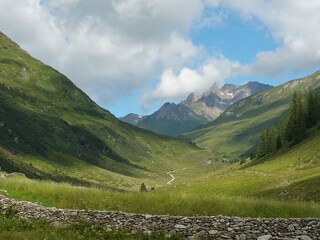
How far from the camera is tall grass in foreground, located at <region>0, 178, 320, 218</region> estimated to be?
27578 mm

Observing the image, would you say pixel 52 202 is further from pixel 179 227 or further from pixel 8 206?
pixel 179 227

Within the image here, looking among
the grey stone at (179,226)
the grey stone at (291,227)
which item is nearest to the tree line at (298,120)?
the grey stone at (291,227)

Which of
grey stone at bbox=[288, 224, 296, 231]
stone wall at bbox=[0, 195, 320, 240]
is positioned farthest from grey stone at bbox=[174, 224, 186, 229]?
grey stone at bbox=[288, 224, 296, 231]

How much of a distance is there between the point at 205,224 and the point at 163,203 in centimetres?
648

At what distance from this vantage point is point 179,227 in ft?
74.7

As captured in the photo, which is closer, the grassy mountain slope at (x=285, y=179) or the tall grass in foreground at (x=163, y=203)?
the tall grass in foreground at (x=163, y=203)

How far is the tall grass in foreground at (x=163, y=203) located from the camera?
90.5ft

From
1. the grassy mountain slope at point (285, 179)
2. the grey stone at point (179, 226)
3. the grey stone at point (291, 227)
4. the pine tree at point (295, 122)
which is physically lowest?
the grey stone at point (179, 226)

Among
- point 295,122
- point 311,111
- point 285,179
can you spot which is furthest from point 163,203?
point 311,111

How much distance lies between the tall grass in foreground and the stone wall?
3690 millimetres

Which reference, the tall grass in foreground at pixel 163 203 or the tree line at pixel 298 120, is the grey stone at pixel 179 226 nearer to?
the tall grass in foreground at pixel 163 203

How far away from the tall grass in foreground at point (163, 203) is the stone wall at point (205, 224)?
3.69 m

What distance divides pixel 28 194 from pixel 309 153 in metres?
97.0

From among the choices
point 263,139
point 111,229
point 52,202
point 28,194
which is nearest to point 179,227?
point 111,229
